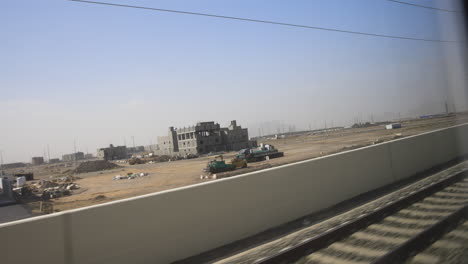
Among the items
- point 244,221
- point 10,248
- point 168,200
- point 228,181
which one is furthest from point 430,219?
point 10,248

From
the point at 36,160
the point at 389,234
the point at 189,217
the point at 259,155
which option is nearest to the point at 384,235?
the point at 389,234

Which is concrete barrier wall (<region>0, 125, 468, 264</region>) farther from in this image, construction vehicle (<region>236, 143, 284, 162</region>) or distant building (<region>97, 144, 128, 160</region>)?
distant building (<region>97, 144, 128, 160</region>)

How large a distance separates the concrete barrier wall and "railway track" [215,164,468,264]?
37.7 inches

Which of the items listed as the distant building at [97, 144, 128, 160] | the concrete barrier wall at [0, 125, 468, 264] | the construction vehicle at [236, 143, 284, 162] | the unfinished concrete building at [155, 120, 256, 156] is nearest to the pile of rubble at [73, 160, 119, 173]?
the unfinished concrete building at [155, 120, 256, 156]

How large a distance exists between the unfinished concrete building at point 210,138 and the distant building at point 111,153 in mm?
35765

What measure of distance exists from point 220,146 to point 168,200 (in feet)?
268

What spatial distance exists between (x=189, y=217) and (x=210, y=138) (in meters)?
80.6

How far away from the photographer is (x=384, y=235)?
19.9 ft

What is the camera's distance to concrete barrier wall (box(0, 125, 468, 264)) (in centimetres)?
441

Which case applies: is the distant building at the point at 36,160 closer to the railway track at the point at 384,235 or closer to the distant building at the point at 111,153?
the distant building at the point at 111,153

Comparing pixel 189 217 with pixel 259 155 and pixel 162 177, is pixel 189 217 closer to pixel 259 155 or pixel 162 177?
pixel 162 177

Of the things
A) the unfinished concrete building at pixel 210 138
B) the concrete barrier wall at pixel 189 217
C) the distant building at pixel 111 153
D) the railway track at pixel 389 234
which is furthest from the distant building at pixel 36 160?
the railway track at pixel 389 234

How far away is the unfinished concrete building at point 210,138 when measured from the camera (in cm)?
8469

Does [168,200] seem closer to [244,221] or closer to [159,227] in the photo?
[159,227]
